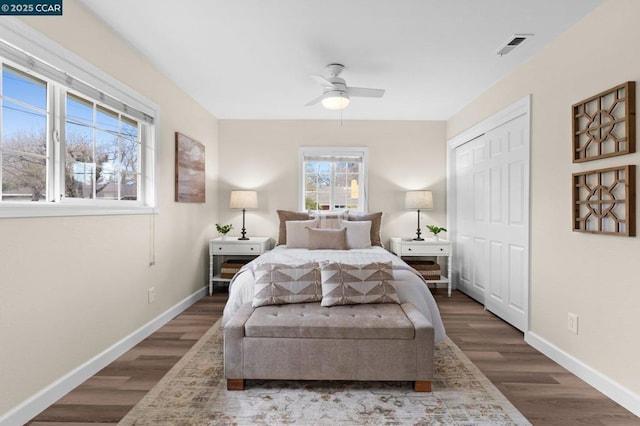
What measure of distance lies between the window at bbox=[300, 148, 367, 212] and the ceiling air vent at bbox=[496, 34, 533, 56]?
254 cm

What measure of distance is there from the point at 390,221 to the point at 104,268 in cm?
373

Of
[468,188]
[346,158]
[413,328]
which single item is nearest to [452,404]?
[413,328]

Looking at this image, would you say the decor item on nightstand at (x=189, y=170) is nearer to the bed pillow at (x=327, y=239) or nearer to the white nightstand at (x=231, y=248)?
the white nightstand at (x=231, y=248)

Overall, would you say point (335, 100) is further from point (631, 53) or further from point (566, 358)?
point (566, 358)

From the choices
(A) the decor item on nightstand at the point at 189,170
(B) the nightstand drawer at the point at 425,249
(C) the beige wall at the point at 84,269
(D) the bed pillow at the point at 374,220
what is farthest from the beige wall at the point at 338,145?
(C) the beige wall at the point at 84,269

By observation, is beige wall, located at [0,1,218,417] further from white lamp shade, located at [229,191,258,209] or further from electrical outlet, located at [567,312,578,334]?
electrical outlet, located at [567,312,578,334]

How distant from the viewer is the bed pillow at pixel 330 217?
4.57 meters

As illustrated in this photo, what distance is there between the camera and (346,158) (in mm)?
5363

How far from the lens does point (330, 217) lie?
4871 mm

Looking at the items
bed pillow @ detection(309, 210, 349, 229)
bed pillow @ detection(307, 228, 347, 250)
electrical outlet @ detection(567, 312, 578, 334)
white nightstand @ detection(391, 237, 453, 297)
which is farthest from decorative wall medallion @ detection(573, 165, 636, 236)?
bed pillow @ detection(309, 210, 349, 229)

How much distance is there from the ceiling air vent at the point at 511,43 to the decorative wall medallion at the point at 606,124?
69 cm

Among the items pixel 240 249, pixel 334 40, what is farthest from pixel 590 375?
pixel 240 249

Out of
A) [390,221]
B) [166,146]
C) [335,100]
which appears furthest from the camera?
[390,221]

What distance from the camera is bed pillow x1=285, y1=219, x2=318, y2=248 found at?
4449 millimetres
